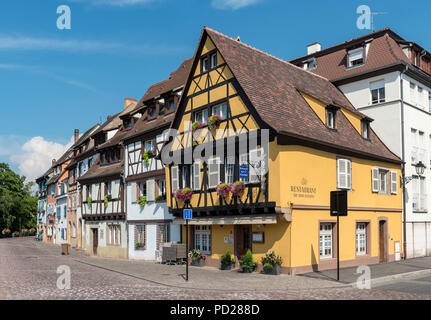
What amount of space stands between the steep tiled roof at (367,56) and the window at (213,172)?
1156cm

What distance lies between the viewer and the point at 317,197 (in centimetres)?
2005

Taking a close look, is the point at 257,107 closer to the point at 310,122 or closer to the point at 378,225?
the point at 310,122

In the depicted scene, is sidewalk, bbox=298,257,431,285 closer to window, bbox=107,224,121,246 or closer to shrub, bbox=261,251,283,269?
shrub, bbox=261,251,283,269

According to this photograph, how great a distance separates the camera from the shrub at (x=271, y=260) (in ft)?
60.7

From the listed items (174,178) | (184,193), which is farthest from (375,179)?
(174,178)

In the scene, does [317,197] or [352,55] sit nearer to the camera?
[317,197]

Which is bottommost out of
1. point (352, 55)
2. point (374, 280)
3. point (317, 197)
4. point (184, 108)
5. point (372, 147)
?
point (374, 280)

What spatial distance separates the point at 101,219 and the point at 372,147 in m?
20.6

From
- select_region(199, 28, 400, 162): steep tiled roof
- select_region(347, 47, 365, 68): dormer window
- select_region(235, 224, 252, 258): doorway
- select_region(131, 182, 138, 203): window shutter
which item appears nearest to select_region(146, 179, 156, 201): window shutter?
select_region(131, 182, 138, 203): window shutter

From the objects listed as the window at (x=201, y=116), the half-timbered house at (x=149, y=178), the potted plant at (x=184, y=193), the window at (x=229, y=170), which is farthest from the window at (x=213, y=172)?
the half-timbered house at (x=149, y=178)

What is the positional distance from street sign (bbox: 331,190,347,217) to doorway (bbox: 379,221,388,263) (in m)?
9.23

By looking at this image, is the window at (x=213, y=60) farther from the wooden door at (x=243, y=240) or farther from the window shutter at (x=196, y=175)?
the wooden door at (x=243, y=240)

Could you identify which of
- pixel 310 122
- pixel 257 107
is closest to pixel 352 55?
pixel 310 122

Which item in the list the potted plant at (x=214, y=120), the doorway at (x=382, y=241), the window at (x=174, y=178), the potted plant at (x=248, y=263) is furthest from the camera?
the window at (x=174, y=178)
